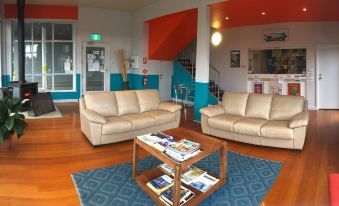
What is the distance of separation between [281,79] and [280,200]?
7071 millimetres

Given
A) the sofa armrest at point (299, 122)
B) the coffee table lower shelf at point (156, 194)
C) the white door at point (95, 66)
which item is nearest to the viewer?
the coffee table lower shelf at point (156, 194)

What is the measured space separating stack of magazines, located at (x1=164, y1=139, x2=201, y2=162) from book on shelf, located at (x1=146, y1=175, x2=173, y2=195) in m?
0.33

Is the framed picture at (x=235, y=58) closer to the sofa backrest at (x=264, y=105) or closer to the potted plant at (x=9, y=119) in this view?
the sofa backrest at (x=264, y=105)

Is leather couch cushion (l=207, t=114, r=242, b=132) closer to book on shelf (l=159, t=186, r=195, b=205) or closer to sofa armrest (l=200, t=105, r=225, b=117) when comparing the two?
sofa armrest (l=200, t=105, r=225, b=117)

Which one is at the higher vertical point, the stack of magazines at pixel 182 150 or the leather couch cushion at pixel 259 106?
the leather couch cushion at pixel 259 106

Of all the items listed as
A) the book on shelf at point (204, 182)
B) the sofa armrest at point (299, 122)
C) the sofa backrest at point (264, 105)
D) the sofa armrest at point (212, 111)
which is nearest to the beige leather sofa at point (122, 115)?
the sofa armrest at point (212, 111)

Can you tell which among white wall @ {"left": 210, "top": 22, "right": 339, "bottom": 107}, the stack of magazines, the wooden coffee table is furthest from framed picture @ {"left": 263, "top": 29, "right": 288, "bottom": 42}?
the stack of magazines

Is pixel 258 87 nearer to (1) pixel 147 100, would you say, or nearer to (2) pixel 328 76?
(2) pixel 328 76

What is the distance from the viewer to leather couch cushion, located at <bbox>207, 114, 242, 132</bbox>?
470 cm

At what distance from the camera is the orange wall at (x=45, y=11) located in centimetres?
830

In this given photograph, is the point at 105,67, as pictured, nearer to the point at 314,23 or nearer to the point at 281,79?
the point at 281,79

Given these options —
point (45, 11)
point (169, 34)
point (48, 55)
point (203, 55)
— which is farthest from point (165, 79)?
point (45, 11)

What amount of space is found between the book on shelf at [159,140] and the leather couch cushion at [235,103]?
2293 millimetres

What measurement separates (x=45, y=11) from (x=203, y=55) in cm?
564
